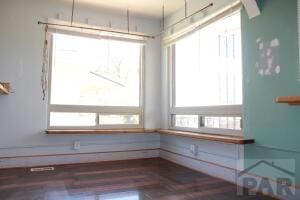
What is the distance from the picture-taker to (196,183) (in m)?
2.92

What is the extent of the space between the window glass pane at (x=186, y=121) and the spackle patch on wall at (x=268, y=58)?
132 cm

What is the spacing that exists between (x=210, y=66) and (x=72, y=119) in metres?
2.20

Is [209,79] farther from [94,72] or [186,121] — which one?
[94,72]

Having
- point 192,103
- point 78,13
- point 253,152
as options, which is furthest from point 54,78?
point 253,152

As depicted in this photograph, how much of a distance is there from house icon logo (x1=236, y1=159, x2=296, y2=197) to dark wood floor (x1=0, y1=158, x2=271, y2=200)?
0.46 feet

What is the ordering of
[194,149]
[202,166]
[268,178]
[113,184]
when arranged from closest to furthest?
[268,178] < [113,184] < [202,166] < [194,149]

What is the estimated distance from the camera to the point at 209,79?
3.56 m

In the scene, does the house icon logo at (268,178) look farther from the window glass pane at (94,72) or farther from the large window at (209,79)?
the window glass pane at (94,72)

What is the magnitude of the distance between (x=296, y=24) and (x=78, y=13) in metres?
3.02

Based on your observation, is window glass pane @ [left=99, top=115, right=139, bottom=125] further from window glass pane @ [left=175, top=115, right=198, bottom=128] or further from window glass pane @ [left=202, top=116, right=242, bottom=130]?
window glass pane @ [left=202, top=116, right=242, bottom=130]

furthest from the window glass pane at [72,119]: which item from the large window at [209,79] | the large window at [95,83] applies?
the large window at [209,79]

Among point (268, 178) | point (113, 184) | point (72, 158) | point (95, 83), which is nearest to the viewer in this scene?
point (268, 178)

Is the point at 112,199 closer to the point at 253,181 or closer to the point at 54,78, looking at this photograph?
the point at 253,181

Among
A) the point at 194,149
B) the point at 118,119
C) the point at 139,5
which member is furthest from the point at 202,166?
the point at 139,5
